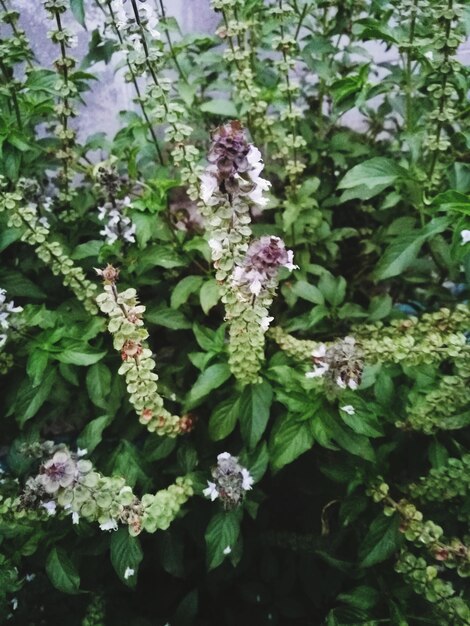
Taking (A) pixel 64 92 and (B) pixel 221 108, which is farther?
(B) pixel 221 108

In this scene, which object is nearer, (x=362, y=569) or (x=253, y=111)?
(x=362, y=569)

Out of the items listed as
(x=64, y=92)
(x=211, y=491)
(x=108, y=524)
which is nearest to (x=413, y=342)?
(x=211, y=491)

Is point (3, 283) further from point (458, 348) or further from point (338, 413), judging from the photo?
point (458, 348)

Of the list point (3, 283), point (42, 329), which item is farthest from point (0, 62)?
point (42, 329)

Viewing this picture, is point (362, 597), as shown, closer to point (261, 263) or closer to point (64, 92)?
point (261, 263)

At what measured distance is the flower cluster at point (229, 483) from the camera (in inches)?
41.3

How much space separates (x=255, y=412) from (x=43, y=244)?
1.82ft

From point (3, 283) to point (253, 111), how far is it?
72cm

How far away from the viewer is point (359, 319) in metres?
1.43

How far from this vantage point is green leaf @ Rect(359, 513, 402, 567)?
108 centimetres

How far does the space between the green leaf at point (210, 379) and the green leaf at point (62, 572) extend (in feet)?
1.31

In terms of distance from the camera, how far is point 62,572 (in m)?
1.08

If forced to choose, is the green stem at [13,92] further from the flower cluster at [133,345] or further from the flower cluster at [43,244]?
the flower cluster at [133,345]

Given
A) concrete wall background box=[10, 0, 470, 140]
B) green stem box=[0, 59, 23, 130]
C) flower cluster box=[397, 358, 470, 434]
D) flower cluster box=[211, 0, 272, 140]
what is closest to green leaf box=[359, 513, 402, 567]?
flower cluster box=[397, 358, 470, 434]
